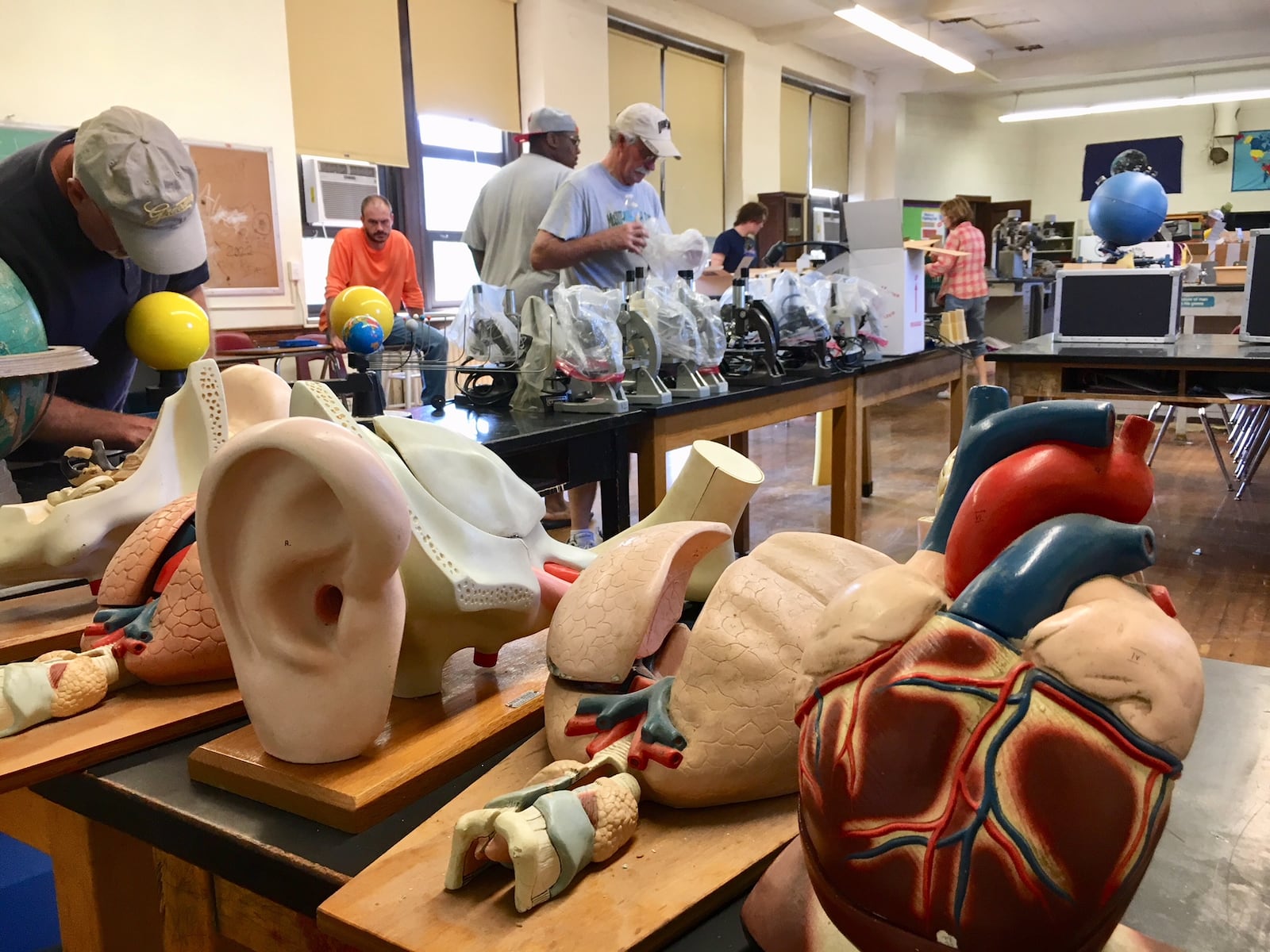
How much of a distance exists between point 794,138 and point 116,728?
981cm

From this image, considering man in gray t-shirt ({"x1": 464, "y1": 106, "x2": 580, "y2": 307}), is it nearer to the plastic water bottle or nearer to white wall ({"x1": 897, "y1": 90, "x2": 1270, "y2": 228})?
the plastic water bottle

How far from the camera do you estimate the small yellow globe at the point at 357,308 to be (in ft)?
6.76

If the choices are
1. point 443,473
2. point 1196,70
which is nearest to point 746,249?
point 443,473

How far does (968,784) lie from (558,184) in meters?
3.05

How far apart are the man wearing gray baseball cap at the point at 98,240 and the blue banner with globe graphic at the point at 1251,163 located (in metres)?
13.7

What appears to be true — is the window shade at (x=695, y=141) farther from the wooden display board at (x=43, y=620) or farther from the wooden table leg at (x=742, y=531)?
the wooden display board at (x=43, y=620)

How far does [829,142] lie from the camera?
34.4ft

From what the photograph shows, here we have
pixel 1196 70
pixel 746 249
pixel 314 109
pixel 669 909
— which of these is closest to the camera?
pixel 669 909

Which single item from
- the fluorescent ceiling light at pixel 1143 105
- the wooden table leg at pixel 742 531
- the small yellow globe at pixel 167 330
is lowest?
the wooden table leg at pixel 742 531

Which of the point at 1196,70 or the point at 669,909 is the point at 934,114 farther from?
the point at 669,909

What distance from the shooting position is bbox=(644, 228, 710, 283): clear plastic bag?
9.86ft

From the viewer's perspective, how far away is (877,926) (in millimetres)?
538

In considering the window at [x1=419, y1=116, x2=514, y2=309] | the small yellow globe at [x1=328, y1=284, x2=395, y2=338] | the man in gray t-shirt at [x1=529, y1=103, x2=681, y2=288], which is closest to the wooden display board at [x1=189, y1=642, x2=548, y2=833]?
the small yellow globe at [x1=328, y1=284, x2=395, y2=338]

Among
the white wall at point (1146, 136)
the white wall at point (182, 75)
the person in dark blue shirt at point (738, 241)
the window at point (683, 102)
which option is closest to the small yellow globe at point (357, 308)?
the white wall at point (182, 75)
